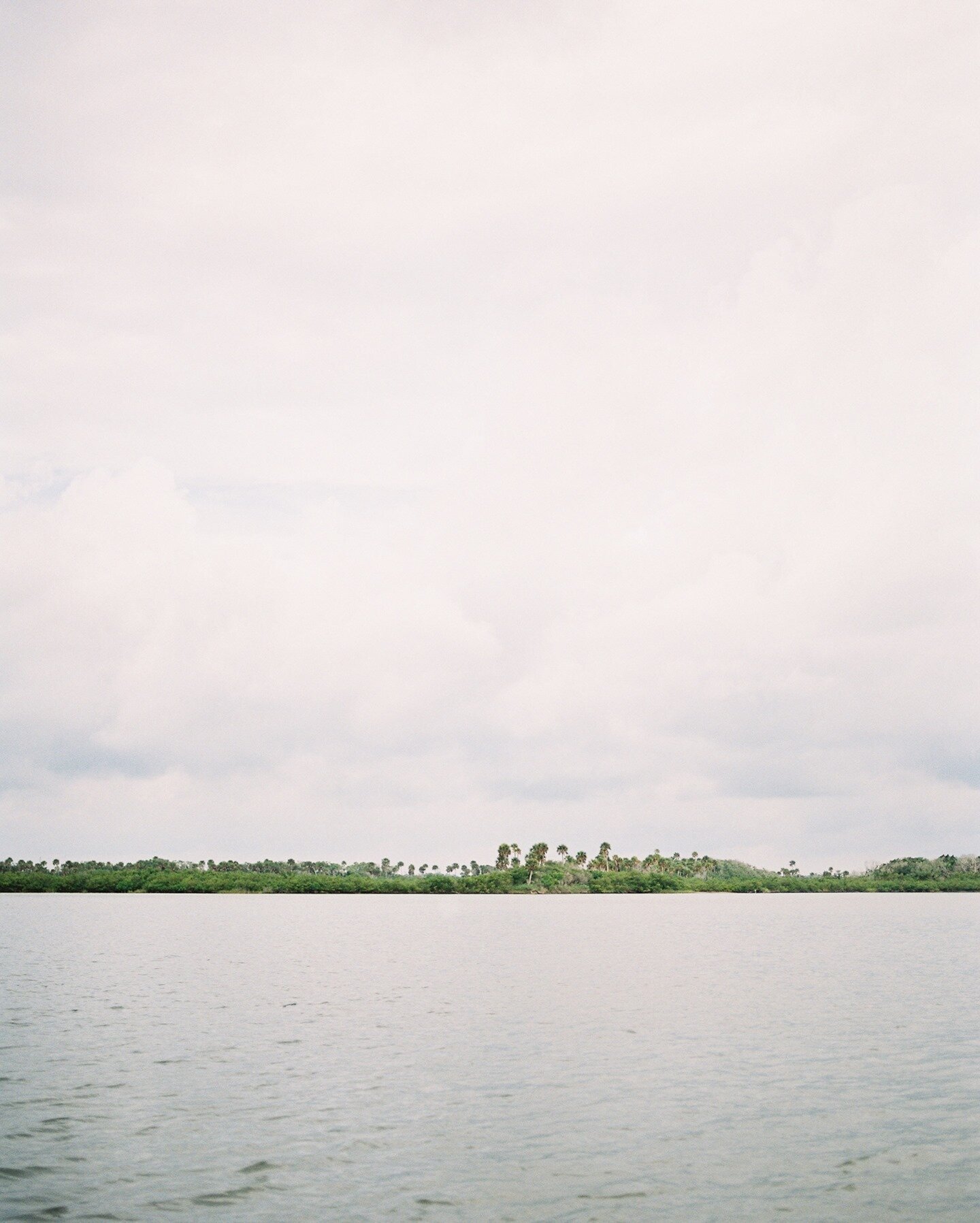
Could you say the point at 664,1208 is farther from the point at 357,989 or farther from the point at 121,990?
the point at 121,990

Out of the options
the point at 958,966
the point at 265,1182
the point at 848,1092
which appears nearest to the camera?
the point at 265,1182

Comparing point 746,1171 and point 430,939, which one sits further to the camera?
point 430,939

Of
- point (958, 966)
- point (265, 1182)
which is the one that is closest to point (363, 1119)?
point (265, 1182)

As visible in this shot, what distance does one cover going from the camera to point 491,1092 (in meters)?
28.9

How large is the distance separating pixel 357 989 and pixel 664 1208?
39868 millimetres

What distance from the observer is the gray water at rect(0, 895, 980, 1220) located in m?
19.8

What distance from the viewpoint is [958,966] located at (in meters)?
68.9

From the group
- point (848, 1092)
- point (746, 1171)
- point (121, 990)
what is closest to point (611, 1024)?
point (848, 1092)

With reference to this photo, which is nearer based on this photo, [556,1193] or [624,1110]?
[556,1193]

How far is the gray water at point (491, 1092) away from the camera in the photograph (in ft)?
65.1

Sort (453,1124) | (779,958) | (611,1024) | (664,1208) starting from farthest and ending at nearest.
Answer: (779,958) → (611,1024) → (453,1124) → (664,1208)

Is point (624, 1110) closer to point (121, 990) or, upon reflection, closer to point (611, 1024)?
point (611, 1024)

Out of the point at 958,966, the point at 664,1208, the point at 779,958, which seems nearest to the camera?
the point at 664,1208

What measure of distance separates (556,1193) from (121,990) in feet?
138
